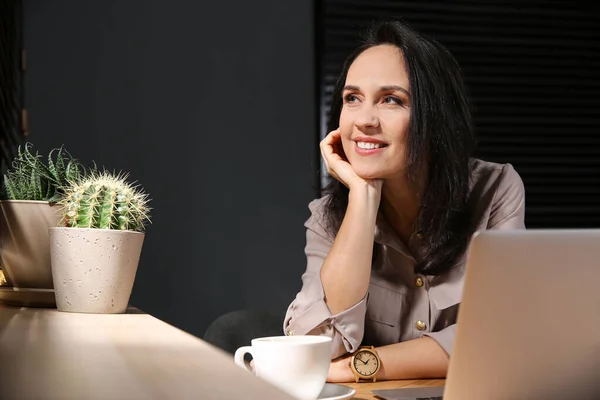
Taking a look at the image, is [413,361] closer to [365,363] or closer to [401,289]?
[365,363]

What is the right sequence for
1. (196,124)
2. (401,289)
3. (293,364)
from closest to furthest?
(293,364) → (401,289) → (196,124)

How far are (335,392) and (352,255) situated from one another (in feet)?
2.59

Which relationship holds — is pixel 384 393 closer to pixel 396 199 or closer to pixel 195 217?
pixel 396 199

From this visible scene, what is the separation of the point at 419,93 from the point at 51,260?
1.16 meters

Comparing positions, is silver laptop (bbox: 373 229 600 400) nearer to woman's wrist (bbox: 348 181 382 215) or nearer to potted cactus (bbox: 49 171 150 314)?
potted cactus (bbox: 49 171 150 314)

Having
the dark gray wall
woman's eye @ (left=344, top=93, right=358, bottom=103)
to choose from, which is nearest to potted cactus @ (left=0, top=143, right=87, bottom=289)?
woman's eye @ (left=344, top=93, right=358, bottom=103)

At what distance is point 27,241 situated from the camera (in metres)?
1.31

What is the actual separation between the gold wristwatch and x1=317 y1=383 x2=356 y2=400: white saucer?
1.26 ft

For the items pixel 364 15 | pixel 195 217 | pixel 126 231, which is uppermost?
pixel 364 15

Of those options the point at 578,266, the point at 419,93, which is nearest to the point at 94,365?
the point at 578,266

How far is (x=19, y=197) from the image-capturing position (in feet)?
4.29

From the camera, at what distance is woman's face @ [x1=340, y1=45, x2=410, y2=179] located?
6.72ft

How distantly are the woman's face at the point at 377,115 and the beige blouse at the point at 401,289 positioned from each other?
0.19 metres

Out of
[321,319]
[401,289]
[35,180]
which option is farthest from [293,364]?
[401,289]
